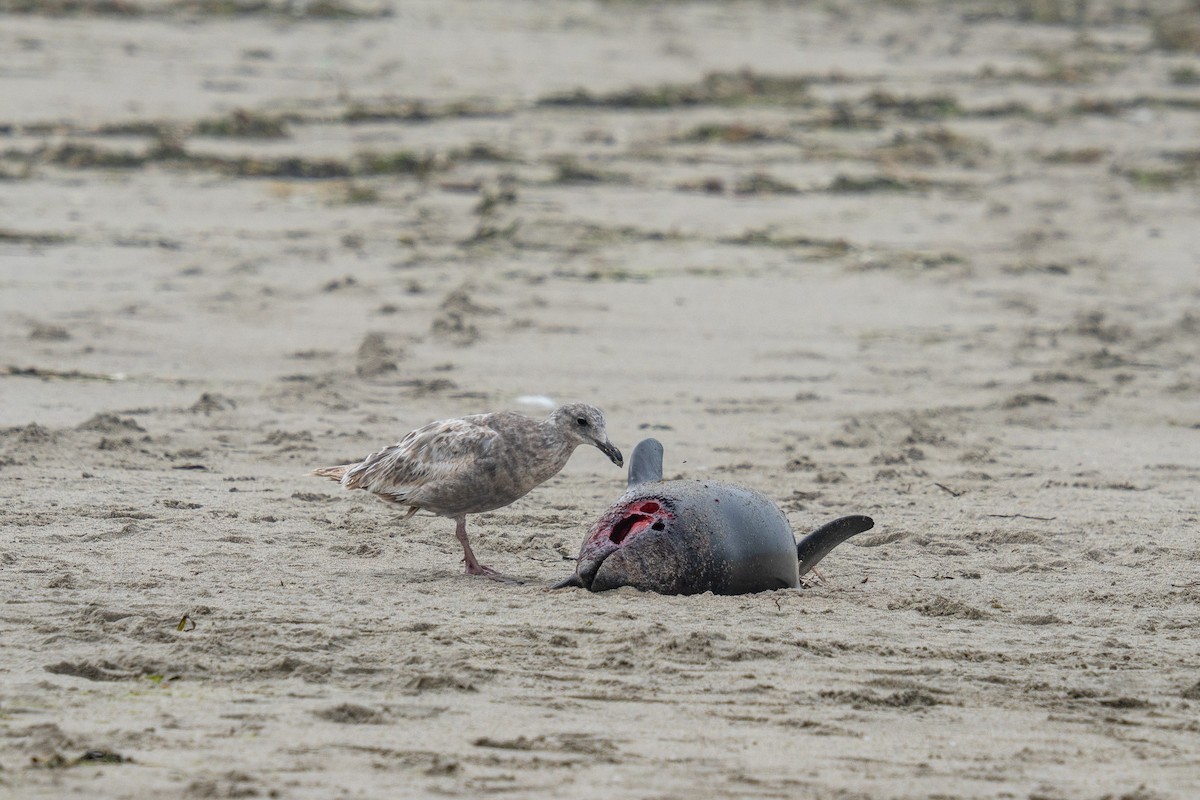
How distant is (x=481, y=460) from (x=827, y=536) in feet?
4.03

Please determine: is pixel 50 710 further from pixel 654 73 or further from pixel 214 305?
pixel 654 73

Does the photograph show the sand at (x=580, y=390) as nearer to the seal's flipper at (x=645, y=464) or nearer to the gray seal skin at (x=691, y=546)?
the gray seal skin at (x=691, y=546)

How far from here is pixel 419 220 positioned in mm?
11969

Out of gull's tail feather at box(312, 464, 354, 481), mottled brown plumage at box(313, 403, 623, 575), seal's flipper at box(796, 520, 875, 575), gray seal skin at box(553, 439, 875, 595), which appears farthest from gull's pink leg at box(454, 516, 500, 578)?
seal's flipper at box(796, 520, 875, 575)

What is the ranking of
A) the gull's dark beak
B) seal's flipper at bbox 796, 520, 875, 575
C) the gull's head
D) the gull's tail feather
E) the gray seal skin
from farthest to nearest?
the gull's tail feather, the gull's head, the gull's dark beak, seal's flipper at bbox 796, 520, 875, 575, the gray seal skin

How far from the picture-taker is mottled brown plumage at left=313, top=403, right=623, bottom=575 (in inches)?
219

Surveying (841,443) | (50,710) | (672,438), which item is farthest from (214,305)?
(50,710)

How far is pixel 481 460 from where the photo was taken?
5.55 m

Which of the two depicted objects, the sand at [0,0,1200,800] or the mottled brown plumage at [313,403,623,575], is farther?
the mottled brown plumage at [313,403,623,575]

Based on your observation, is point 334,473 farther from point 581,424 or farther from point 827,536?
point 827,536

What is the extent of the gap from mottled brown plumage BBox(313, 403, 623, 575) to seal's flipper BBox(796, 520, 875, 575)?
706 mm

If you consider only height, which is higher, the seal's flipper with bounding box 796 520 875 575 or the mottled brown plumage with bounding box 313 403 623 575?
the mottled brown plumage with bounding box 313 403 623 575

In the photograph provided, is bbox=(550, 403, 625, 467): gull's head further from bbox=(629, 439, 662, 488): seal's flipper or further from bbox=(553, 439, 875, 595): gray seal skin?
bbox=(553, 439, 875, 595): gray seal skin

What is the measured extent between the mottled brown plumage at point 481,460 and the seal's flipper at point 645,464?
0.10 metres
